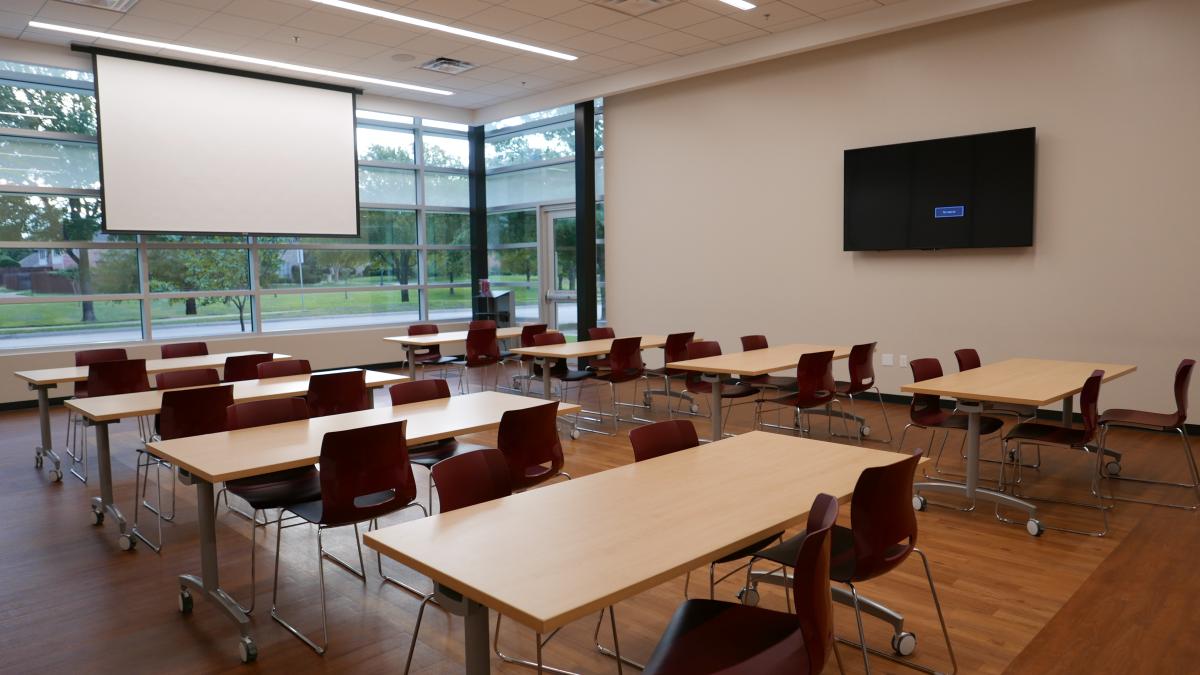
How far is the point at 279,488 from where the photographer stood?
3.82 metres

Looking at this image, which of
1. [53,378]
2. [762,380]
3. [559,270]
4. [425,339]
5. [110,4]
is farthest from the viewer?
[559,270]

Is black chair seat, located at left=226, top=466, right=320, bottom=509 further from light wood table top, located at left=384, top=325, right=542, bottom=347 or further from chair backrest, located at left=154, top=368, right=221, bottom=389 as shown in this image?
light wood table top, located at left=384, top=325, right=542, bottom=347

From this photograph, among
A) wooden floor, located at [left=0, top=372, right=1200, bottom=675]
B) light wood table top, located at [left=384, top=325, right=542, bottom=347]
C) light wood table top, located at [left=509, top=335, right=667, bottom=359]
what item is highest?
light wood table top, located at [left=384, top=325, right=542, bottom=347]

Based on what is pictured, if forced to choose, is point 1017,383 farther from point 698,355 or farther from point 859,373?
point 698,355

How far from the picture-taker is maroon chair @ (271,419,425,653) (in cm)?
324

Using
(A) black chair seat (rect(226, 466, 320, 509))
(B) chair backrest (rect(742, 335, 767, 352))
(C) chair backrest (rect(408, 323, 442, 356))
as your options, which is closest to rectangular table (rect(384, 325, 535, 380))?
(C) chair backrest (rect(408, 323, 442, 356))

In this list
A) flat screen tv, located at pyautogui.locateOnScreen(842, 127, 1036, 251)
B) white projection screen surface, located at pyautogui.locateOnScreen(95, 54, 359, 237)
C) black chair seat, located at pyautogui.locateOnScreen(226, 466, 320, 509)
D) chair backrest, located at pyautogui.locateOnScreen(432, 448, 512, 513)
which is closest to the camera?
chair backrest, located at pyautogui.locateOnScreen(432, 448, 512, 513)

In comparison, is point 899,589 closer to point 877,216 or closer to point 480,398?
point 480,398

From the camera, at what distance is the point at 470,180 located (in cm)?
1264

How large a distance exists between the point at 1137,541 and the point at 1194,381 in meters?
3.12

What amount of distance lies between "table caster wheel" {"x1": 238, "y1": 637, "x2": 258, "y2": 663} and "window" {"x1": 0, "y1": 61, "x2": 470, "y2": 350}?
24.5ft

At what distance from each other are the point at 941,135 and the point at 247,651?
24.0ft

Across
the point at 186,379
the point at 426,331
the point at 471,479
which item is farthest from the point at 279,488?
the point at 426,331

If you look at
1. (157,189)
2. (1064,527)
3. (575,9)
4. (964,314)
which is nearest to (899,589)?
(1064,527)
